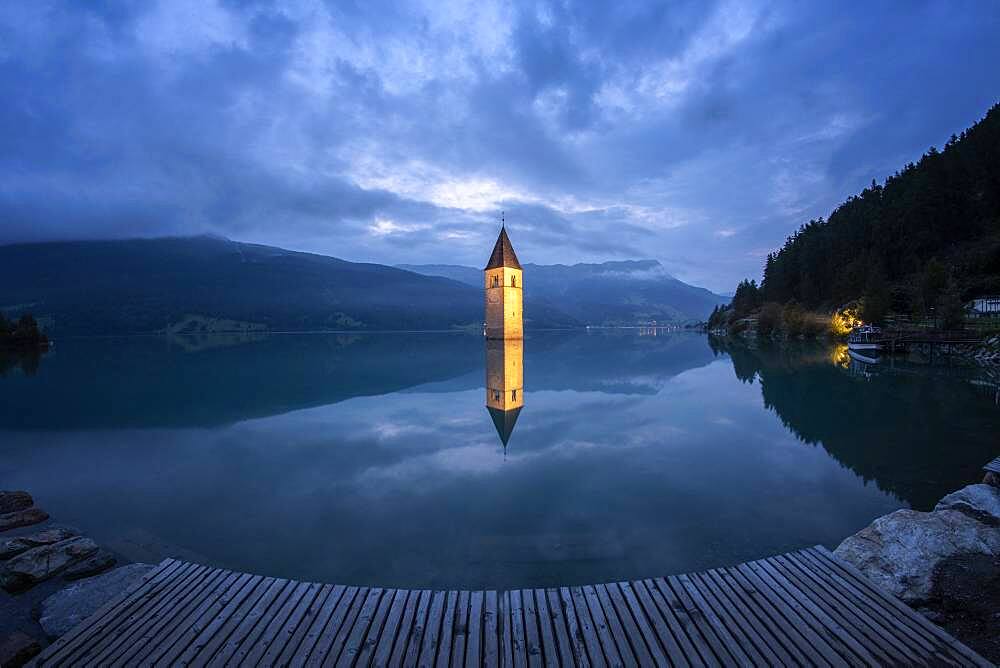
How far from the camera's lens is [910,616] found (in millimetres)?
4949

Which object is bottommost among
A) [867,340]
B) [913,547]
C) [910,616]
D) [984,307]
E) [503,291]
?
[913,547]

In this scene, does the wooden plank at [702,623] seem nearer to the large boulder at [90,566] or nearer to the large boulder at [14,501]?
the large boulder at [90,566]

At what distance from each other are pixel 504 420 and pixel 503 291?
65361 mm

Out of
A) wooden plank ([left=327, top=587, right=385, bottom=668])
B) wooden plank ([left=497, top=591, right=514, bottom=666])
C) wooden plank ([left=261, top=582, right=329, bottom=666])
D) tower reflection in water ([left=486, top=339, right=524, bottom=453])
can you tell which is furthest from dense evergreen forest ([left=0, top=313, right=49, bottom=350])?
wooden plank ([left=497, top=591, right=514, bottom=666])

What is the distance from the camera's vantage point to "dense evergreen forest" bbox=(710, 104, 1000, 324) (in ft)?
177

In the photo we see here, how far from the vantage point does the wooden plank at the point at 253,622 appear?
14.8 feet

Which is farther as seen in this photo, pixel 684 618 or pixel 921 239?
pixel 921 239

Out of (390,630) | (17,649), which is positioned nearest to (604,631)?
(390,630)

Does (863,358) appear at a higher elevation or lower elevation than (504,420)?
higher

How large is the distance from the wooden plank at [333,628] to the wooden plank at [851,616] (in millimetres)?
5222

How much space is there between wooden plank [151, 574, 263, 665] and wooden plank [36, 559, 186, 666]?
862 millimetres

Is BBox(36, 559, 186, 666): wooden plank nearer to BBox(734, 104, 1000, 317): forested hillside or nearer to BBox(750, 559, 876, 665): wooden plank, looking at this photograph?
BBox(750, 559, 876, 665): wooden plank

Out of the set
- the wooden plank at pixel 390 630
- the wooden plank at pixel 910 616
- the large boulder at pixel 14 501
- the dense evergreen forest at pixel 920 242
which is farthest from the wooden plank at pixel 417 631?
the dense evergreen forest at pixel 920 242

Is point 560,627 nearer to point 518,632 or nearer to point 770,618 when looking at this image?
point 518,632
